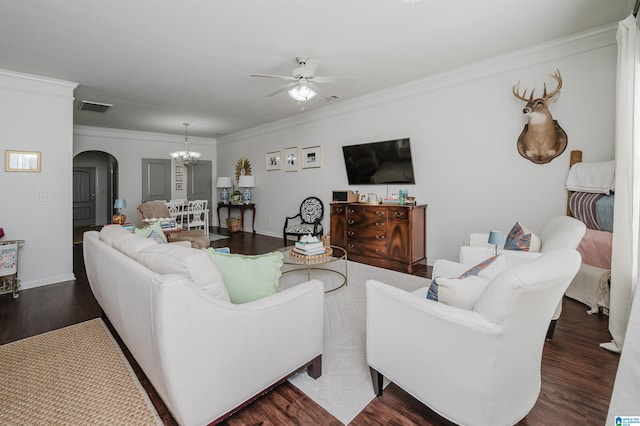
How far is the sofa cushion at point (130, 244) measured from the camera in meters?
1.68

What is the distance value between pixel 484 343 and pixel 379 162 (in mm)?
3765

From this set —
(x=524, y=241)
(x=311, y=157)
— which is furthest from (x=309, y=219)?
(x=524, y=241)

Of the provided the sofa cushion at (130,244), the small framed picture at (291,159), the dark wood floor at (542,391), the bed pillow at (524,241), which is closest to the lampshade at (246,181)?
the small framed picture at (291,159)

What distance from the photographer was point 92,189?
928 centimetres

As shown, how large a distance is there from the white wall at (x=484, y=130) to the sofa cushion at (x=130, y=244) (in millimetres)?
3619

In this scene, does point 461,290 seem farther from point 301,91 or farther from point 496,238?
point 301,91

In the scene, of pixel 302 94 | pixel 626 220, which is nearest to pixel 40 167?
pixel 302 94

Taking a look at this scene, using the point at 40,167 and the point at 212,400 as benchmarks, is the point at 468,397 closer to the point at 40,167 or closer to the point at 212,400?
the point at 212,400

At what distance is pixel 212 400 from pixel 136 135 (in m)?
7.83

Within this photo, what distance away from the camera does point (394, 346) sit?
1.46m

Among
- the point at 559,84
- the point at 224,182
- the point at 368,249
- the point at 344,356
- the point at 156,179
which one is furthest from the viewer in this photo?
the point at 224,182

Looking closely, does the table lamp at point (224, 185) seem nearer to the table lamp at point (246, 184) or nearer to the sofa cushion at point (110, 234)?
the table lamp at point (246, 184)

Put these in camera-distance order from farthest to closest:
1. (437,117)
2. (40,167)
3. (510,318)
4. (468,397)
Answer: (437,117), (40,167), (468,397), (510,318)

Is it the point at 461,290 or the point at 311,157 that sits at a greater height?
the point at 311,157
